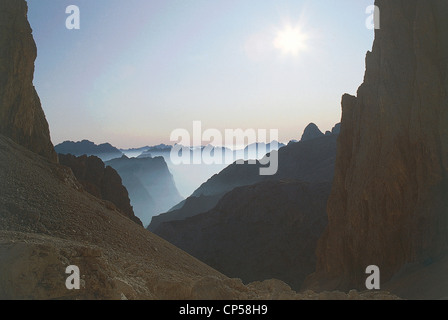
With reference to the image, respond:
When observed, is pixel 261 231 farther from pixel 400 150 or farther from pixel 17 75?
pixel 17 75

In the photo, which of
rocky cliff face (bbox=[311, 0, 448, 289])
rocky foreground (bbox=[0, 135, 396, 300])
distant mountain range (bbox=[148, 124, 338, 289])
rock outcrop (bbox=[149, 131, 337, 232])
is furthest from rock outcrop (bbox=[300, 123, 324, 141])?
rocky foreground (bbox=[0, 135, 396, 300])

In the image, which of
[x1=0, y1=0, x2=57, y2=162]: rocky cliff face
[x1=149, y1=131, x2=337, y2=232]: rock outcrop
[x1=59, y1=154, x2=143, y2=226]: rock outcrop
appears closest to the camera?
[x1=0, y1=0, x2=57, y2=162]: rocky cliff face

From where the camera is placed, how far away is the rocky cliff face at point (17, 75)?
27938 mm

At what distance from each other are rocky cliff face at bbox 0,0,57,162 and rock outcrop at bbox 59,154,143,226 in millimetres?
18778

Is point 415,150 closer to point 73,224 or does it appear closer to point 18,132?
point 73,224

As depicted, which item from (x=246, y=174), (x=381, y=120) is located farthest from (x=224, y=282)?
(x=246, y=174)

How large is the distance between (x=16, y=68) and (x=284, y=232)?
40.9 metres

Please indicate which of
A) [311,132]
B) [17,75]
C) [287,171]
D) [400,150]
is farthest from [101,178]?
[311,132]

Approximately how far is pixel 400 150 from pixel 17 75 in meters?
29.6

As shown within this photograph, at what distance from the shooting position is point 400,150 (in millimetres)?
19969

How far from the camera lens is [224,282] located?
8.60 metres

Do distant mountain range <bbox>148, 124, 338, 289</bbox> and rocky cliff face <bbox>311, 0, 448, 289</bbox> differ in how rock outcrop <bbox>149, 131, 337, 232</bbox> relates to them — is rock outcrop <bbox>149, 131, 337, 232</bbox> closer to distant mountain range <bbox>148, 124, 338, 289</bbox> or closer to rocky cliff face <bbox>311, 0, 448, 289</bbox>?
distant mountain range <bbox>148, 124, 338, 289</bbox>

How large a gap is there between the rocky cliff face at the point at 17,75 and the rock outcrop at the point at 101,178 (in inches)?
739

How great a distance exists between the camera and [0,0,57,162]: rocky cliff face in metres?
27.9
